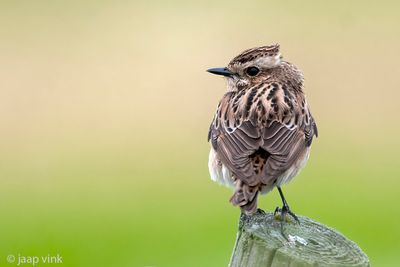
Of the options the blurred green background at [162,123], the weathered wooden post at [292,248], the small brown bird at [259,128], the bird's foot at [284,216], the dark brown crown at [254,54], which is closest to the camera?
the weathered wooden post at [292,248]

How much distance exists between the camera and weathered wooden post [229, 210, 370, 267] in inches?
244

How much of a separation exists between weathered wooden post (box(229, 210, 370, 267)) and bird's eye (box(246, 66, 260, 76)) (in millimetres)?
3455

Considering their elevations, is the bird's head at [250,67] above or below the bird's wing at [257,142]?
above

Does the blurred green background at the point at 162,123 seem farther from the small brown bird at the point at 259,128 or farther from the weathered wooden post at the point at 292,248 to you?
the weathered wooden post at the point at 292,248

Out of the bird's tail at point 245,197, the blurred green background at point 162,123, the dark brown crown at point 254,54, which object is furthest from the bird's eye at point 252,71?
the blurred green background at point 162,123

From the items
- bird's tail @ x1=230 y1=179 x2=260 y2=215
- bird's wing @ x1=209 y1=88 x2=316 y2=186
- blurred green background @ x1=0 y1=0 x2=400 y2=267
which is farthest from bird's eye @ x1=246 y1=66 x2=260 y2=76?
blurred green background @ x1=0 y1=0 x2=400 y2=267

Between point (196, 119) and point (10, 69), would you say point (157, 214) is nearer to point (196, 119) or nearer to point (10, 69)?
point (196, 119)

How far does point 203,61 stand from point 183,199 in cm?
556

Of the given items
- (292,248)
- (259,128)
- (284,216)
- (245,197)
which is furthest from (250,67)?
(292,248)

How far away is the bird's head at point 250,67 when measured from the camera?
33.3ft

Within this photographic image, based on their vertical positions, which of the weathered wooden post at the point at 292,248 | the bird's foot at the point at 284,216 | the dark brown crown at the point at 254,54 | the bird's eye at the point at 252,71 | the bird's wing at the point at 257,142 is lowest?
the weathered wooden post at the point at 292,248

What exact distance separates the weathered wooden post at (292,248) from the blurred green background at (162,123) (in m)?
6.01

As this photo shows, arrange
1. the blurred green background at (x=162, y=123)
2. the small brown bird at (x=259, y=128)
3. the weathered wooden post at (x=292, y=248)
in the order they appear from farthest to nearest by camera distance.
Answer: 1. the blurred green background at (x=162, y=123)
2. the small brown bird at (x=259, y=128)
3. the weathered wooden post at (x=292, y=248)

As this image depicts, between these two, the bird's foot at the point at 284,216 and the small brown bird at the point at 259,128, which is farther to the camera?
the small brown bird at the point at 259,128
